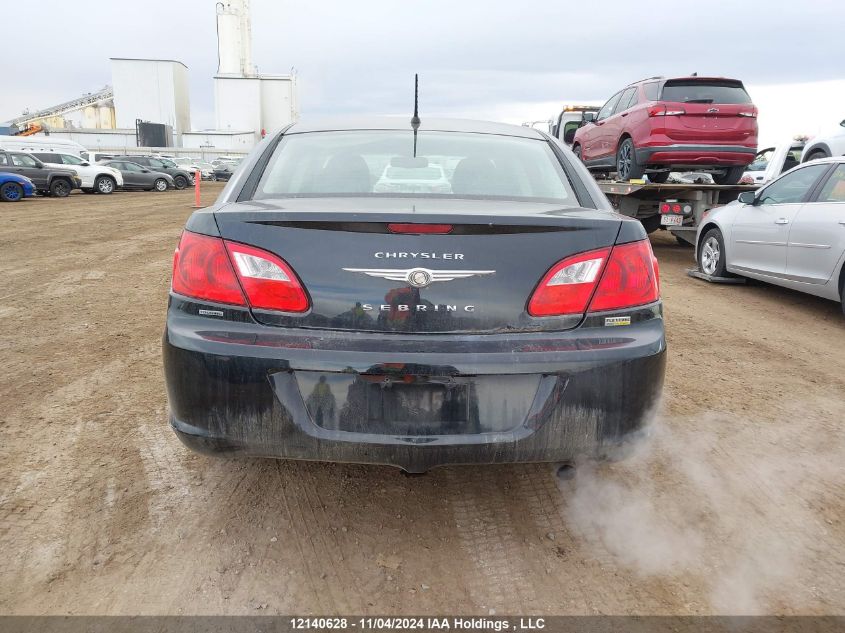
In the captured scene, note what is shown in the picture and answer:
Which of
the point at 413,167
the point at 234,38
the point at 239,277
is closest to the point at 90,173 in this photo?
the point at 413,167

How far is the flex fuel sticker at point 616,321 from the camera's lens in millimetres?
2176

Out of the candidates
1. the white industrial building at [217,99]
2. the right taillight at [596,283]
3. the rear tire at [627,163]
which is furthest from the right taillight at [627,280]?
the white industrial building at [217,99]

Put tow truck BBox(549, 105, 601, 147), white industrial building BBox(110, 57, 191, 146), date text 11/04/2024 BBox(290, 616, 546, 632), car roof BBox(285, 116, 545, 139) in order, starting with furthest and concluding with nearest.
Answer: white industrial building BBox(110, 57, 191, 146) < tow truck BBox(549, 105, 601, 147) < car roof BBox(285, 116, 545, 139) < date text 11/04/2024 BBox(290, 616, 546, 632)

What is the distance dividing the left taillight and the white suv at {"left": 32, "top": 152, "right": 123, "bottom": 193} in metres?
26.1

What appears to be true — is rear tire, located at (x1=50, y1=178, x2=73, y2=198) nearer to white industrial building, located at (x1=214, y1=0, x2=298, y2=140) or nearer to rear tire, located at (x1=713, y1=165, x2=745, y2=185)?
rear tire, located at (x1=713, y1=165, x2=745, y2=185)

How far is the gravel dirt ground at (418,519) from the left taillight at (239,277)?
36.6 inches

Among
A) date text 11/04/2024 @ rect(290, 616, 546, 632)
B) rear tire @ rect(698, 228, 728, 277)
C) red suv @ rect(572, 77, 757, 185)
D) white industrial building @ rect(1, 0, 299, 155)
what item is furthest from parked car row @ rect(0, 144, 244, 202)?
white industrial building @ rect(1, 0, 299, 155)

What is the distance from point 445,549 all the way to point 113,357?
312 cm

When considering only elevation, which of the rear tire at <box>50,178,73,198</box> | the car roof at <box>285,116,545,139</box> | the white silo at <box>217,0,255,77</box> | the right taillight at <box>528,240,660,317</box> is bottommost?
the rear tire at <box>50,178,73,198</box>

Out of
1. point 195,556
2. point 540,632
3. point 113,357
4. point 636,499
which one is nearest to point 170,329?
point 195,556

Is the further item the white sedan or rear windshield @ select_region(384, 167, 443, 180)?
the white sedan

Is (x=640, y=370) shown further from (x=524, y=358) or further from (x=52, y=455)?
(x=52, y=455)

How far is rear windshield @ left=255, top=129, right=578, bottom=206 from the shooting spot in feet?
8.60

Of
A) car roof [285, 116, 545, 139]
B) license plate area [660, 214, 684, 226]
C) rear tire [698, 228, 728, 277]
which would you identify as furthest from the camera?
license plate area [660, 214, 684, 226]
